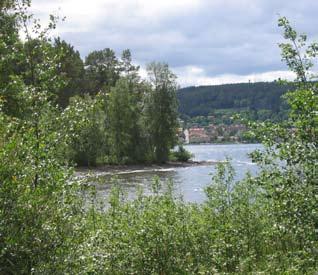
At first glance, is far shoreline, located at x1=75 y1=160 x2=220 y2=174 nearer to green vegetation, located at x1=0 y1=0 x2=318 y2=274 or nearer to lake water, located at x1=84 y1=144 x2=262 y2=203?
lake water, located at x1=84 y1=144 x2=262 y2=203

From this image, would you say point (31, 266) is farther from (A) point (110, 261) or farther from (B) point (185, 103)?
(B) point (185, 103)

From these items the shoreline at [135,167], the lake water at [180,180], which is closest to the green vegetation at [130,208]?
the lake water at [180,180]

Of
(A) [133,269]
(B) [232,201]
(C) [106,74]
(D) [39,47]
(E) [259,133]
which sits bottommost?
(A) [133,269]

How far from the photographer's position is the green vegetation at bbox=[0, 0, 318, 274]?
19.1 feet

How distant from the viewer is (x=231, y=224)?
10680 mm

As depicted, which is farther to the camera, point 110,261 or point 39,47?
point 110,261

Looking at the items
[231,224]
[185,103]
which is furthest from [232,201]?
[185,103]

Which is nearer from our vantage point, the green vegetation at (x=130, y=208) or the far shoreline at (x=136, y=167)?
the green vegetation at (x=130, y=208)

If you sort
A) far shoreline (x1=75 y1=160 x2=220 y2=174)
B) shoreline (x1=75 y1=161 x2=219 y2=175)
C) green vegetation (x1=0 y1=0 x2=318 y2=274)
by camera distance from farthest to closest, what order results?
far shoreline (x1=75 y1=160 x2=220 y2=174)
shoreline (x1=75 y1=161 x2=219 y2=175)
green vegetation (x1=0 y1=0 x2=318 y2=274)

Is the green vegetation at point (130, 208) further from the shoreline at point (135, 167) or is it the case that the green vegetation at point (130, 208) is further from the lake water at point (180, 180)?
the shoreline at point (135, 167)

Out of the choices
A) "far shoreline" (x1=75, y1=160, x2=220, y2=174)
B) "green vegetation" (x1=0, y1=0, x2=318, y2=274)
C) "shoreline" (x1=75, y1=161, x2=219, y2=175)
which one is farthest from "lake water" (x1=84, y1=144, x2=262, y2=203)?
"far shoreline" (x1=75, y1=160, x2=220, y2=174)

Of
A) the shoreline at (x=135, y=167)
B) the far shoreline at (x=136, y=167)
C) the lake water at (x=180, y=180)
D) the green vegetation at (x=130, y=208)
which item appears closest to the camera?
Result: the green vegetation at (x=130, y=208)

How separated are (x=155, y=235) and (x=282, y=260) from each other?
227cm

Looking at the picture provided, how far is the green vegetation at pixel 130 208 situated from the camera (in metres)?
5.82
